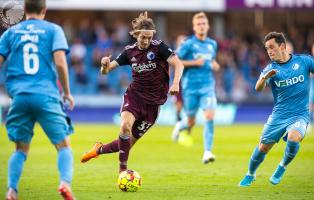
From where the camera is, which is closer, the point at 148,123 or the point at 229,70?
the point at 148,123

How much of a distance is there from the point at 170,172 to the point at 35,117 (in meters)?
4.64

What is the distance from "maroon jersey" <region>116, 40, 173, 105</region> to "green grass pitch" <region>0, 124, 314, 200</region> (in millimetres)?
1304

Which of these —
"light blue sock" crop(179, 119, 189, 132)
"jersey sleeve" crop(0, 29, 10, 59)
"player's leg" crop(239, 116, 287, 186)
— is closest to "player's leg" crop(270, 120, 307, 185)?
"player's leg" crop(239, 116, 287, 186)

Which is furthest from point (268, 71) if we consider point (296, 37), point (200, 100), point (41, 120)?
point (296, 37)

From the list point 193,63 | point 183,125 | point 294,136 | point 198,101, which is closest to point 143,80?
point 294,136

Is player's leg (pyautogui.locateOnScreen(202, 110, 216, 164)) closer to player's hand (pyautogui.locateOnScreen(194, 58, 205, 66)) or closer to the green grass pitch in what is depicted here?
the green grass pitch

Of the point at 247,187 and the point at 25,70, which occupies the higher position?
the point at 25,70

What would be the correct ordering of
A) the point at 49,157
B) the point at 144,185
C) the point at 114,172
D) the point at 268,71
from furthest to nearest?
the point at 49,157, the point at 114,172, the point at 144,185, the point at 268,71

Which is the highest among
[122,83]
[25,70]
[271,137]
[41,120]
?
[25,70]

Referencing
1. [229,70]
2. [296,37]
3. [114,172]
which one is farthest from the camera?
[296,37]

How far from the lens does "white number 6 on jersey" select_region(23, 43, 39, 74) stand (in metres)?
8.03

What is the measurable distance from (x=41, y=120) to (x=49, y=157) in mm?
7289

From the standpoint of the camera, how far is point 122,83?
28703 millimetres

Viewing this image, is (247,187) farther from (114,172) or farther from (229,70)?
(229,70)
